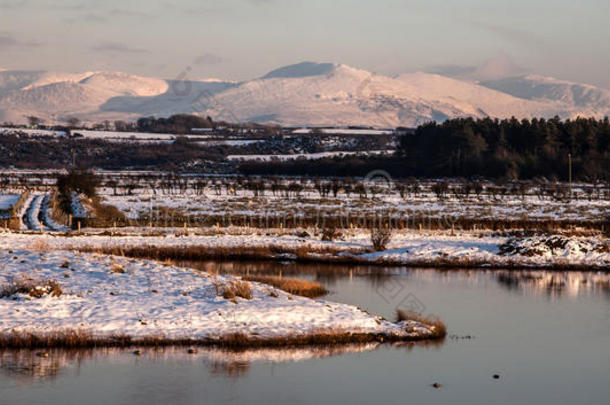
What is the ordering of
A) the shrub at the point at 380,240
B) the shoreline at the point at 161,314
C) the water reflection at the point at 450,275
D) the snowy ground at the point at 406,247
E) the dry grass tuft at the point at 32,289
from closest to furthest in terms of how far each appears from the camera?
the shoreline at the point at 161,314 < the dry grass tuft at the point at 32,289 < the water reflection at the point at 450,275 < the snowy ground at the point at 406,247 < the shrub at the point at 380,240

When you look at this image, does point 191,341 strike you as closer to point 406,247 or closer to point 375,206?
point 406,247

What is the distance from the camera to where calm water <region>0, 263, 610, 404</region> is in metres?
17.1

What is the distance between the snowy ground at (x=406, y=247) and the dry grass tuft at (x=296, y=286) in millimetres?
9345

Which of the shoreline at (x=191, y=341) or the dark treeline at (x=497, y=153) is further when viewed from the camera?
the dark treeline at (x=497, y=153)

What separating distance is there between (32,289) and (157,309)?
3365mm

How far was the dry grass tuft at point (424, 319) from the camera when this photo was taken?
75.4ft

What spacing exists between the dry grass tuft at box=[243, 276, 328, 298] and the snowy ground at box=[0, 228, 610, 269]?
30.7 ft

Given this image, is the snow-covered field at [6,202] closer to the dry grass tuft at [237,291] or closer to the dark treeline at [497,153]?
the dry grass tuft at [237,291]

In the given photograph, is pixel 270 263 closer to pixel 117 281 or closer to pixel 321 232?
pixel 321 232

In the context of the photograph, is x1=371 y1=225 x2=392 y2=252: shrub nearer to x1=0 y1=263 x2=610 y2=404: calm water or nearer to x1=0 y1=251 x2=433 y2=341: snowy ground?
x1=0 y1=263 x2=610 y2=404: calm water

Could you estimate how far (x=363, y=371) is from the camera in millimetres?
19234

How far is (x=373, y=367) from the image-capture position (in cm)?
1961

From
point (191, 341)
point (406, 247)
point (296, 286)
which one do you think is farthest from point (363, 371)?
point (406, 247)

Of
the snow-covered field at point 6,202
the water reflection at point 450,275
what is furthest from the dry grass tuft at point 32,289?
the snow-covered field at point 6,202
